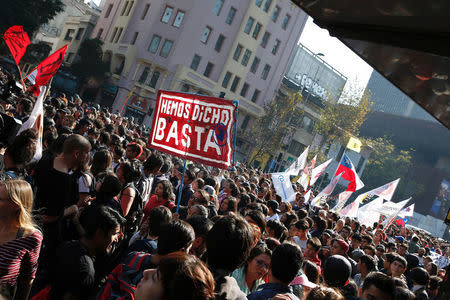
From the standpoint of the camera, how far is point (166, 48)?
124 feet

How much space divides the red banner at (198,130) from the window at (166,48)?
1281 inches

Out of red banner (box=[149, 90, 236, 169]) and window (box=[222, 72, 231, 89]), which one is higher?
window (box=[222, 72, 231, 89])

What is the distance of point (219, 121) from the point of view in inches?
234

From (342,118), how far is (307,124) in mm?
8506

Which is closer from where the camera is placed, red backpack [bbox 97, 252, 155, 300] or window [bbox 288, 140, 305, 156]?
red backpack [bbox 97, 252, 155, 300]

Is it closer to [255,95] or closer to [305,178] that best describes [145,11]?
[255,95]

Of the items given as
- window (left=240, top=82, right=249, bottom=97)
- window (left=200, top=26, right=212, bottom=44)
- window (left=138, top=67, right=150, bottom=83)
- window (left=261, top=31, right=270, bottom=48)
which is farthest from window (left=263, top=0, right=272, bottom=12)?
window (left=138, top=67, right=150, bottom=83)

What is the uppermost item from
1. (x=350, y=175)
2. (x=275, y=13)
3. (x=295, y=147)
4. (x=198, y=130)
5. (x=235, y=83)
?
(x=275, y=13)

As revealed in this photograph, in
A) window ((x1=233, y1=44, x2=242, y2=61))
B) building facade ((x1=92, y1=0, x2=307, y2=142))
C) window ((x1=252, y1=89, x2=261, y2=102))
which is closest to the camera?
building facade ((x1=92, y1=0, x2=307, y2=142))

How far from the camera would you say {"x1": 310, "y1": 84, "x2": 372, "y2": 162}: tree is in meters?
43.5

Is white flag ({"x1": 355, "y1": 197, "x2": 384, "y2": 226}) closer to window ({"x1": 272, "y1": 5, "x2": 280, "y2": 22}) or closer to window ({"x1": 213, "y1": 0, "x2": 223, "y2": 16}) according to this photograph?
window ({"x1": 213, "y1": 0, "x2": 223, "y2": 16})

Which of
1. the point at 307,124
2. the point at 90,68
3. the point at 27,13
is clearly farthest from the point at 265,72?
the point at 27,13

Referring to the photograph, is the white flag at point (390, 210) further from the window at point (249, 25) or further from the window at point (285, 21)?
the window at point (285, 21)

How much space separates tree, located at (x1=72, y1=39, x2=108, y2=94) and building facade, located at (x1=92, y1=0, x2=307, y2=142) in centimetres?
130
